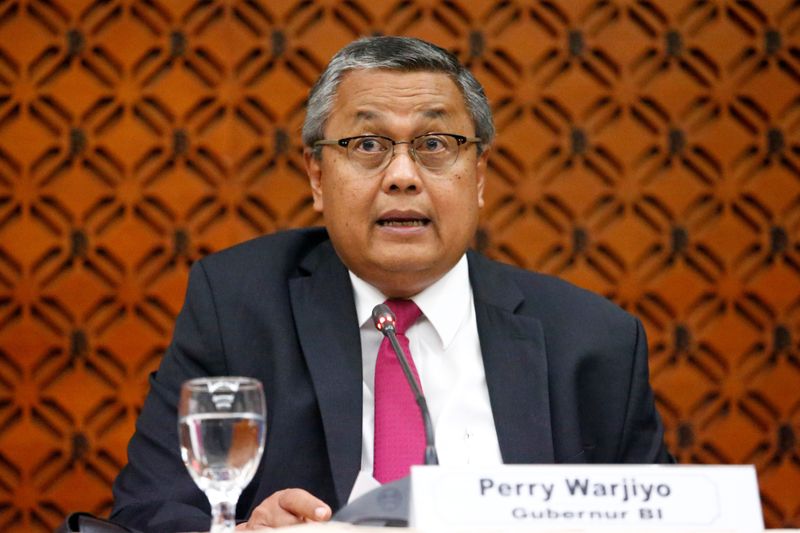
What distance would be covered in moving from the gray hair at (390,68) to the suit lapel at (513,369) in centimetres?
28

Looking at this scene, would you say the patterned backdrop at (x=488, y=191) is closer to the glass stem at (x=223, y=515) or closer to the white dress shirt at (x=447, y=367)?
the white dress shirt at (x=447, y=367)

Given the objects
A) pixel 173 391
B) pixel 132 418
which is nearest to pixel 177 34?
pixel 132 418

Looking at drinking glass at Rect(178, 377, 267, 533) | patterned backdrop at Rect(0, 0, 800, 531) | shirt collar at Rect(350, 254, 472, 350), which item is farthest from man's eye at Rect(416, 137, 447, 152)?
patterned backdrop at Rect(0, 0, 800, 531)

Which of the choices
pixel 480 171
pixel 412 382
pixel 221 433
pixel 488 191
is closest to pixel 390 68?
pixel 480 171

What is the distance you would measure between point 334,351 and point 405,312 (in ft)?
0.56

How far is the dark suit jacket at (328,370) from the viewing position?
1763mm

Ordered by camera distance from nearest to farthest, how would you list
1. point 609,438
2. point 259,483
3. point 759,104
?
point 259,483, point 609,438, point 759,104

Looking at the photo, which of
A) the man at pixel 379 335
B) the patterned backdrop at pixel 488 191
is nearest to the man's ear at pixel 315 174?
the man at pixel 379 335

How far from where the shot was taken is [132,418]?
9.69ft

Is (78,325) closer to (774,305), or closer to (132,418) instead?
(132,418)

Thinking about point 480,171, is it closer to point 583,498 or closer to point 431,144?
point 431,144

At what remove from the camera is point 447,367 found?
75.5 inches

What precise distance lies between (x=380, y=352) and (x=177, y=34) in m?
1.54

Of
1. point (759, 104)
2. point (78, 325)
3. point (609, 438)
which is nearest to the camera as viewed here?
point (609, 438)
